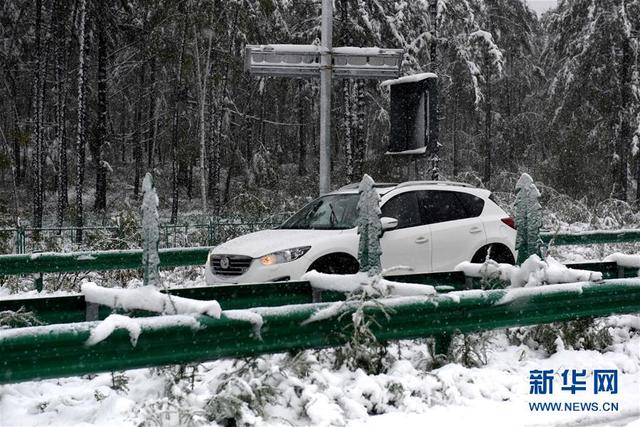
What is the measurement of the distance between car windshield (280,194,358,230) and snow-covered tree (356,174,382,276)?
9.83 ft

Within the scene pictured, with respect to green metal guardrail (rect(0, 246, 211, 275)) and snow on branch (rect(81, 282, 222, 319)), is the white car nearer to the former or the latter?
green metal guardrail (rect(0, 246, 211, 275))

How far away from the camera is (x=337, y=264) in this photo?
8.46 metres

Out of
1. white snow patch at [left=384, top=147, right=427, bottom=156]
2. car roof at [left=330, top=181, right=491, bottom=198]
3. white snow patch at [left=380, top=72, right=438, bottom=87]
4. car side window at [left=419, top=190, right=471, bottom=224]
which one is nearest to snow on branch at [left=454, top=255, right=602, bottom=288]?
car side window at [left=419, top=190, right=471, bottom=224]

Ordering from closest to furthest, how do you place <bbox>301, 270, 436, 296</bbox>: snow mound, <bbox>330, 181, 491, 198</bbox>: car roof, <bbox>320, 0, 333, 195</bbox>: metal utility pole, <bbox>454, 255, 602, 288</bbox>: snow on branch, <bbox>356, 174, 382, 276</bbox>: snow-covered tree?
<bbox>301, 270, 436, 296</bbox>: snow mound, <bbox>356, 174, 382, 276</bbox>: snow-covered tree, <bbox>454, 255, 602, 288</bbox>: snow on branch, <bbox>330, 181, 491, 198</bbox>: car roof, <bbox>320, 0, 333, 195</bbox>: metal utility pole

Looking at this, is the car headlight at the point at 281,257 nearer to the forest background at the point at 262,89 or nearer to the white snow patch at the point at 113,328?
the white snow patch at the point at 113,328

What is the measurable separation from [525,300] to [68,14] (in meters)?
26.9

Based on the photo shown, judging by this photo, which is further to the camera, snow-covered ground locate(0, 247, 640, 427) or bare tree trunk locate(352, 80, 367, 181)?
bare tree trunk locate(352, 80, 367, 181)

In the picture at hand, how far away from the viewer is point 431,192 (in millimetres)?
9750

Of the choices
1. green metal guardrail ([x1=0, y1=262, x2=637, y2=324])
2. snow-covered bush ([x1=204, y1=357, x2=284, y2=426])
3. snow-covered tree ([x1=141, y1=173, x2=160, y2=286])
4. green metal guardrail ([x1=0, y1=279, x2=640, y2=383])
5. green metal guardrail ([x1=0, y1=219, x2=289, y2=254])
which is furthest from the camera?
green metal guardrail ([x1=0, y1=219, x2=289, y2=254])

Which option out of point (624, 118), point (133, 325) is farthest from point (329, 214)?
point (624, 118)

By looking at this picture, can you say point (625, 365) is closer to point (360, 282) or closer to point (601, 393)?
point (601, 393)

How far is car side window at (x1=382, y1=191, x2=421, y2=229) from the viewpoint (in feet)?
30.3

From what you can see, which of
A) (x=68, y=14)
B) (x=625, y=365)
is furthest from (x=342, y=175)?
(x=625, y=365)

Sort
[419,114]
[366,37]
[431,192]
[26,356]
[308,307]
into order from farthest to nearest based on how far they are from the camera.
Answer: [366,37], [419,114], [431,192], [308,307], [26,356]
